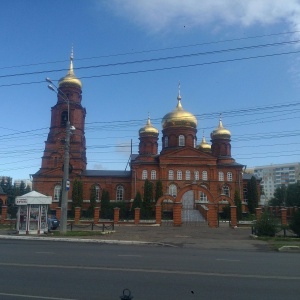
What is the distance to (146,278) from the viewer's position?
7.88 meters

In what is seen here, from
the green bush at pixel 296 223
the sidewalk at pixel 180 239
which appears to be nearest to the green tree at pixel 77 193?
the sidewalk at pixel 180 239

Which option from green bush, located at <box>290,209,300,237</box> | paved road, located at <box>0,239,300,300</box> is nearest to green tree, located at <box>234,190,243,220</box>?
green bush, located at <box>290,209,300,237</box>

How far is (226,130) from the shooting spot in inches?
2301

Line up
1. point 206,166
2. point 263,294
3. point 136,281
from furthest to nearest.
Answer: point 206,166 → point 136,281 → point 263,294

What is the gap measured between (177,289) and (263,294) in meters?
1.55

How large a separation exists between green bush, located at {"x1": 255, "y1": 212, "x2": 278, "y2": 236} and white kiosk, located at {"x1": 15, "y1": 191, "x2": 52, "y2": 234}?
1401 centimetres

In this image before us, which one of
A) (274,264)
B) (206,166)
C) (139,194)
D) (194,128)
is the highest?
(194,128)

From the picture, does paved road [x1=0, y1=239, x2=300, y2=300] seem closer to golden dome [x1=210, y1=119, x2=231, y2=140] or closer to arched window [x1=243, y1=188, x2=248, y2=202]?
arched window [x1=243, y1=188, x2=248, y2=202]

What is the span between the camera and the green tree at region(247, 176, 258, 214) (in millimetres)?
52406

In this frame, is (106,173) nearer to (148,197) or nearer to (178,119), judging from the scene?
(148,197)

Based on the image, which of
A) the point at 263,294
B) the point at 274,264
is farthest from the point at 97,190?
the point at 263,294

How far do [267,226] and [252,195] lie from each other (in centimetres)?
3079

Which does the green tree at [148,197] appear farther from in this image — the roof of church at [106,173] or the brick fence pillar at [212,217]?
the brick fence pillar at [212,217]

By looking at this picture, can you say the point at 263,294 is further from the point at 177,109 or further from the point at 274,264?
the point at 177,109
